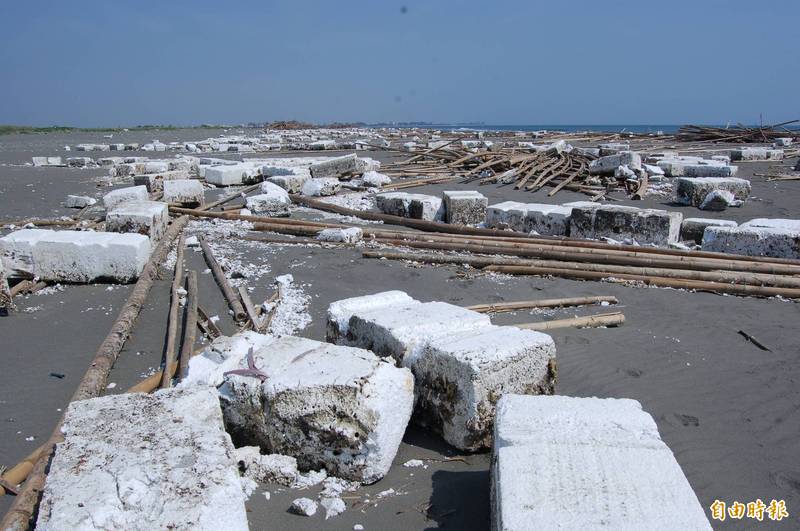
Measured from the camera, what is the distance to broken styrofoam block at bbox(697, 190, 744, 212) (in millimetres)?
10594

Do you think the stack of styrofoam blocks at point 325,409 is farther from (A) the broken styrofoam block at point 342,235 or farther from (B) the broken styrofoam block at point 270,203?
(B) the broken styrofoam block at point 270,203

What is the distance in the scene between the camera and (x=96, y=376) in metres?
3.86

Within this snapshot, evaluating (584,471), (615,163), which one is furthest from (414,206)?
(584,471)

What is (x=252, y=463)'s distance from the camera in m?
3.02

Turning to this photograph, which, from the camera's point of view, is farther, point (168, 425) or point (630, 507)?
point (168, 425)

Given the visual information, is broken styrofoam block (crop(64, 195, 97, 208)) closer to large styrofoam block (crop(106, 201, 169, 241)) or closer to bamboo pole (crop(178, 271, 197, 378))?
large styrofoam block (crop(106, 201, 169, 241))

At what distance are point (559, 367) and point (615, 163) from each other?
427 inches

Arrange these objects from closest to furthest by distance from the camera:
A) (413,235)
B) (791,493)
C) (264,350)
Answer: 1. (791,493)
2. (264,350)
3. (413,235)

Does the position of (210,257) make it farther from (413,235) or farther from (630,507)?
(630,507)

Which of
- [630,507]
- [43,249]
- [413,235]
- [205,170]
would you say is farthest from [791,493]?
[205,170]

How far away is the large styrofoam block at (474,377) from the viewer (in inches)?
124

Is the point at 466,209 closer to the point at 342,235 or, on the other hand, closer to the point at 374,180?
the point at 342,235

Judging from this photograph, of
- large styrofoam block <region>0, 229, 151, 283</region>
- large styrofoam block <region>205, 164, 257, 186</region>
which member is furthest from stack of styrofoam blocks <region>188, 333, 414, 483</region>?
large styrofoam block <region>205, 164, 257, 186</region>

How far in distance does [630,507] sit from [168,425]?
77.0 inches
